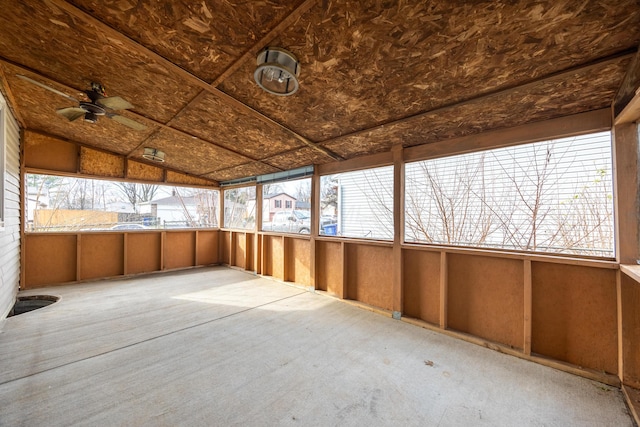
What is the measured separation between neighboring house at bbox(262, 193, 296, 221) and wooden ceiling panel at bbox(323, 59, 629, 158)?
277cm

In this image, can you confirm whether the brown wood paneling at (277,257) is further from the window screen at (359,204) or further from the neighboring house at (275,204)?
the window screen at (359,204)

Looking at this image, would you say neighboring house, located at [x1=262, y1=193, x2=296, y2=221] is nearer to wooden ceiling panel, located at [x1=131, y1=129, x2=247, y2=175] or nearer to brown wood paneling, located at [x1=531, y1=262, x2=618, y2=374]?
wooden ceiling panel, located at [x1=131, y1=129, x2=247, y2=175]

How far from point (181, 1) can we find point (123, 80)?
5.08 feet

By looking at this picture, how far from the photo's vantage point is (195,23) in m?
1.71

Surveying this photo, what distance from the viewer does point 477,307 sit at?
277 cm

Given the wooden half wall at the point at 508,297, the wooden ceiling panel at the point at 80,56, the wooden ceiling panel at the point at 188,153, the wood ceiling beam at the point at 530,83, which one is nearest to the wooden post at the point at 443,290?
the wooden half wall at the point at 508,297

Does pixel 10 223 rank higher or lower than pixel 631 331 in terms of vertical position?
higher

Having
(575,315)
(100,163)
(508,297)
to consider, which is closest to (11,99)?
(100,163)

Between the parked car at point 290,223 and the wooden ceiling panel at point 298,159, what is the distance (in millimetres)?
1128

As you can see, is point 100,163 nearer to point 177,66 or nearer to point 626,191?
point 177,66

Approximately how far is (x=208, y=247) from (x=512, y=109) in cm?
711

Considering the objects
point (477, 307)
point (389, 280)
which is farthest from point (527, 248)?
point (389, 280)

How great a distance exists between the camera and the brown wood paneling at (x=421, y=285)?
3.09 meters

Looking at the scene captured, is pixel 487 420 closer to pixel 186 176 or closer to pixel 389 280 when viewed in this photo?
pixel 389 280
